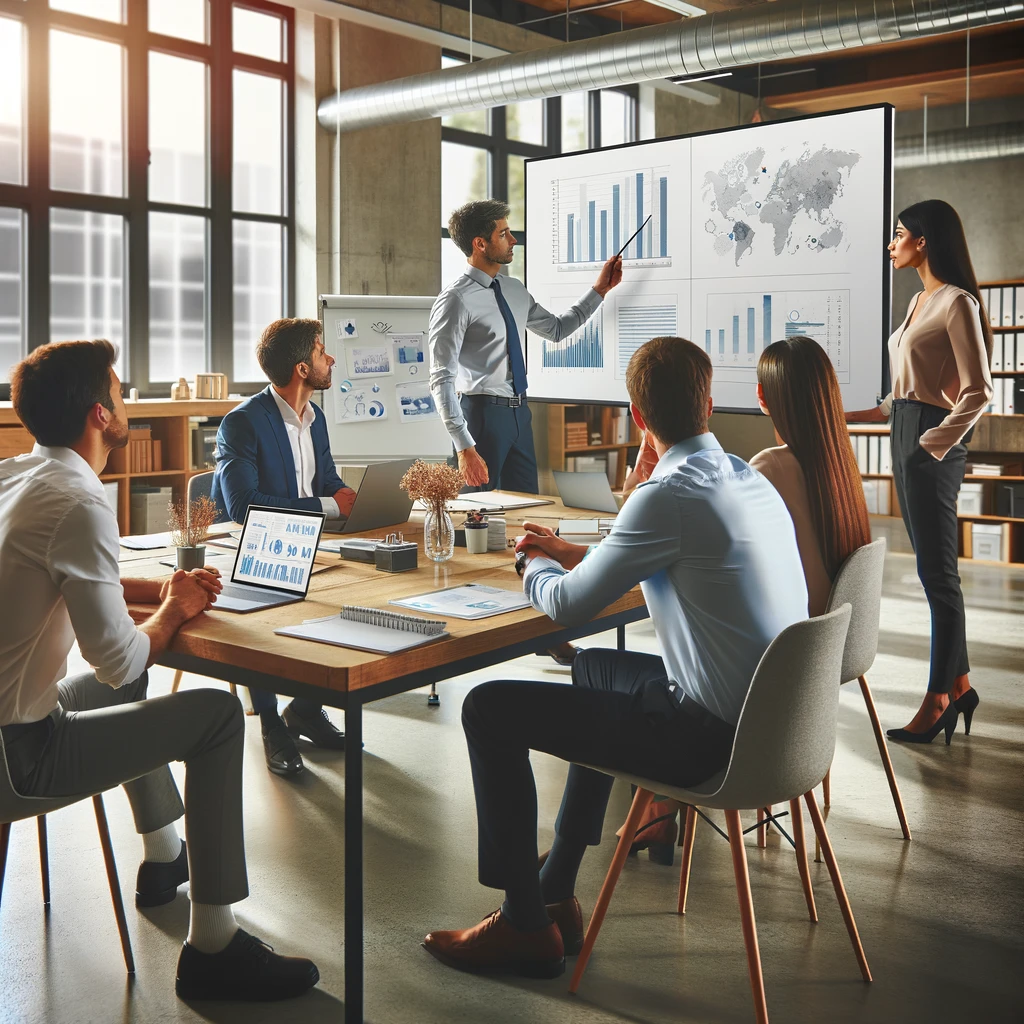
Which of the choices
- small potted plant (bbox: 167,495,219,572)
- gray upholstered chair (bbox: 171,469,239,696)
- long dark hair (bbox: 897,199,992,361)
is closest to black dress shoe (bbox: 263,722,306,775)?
gray upholstered chair (bbox: 171,469,239,696)

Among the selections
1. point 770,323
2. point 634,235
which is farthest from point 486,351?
point 770,323

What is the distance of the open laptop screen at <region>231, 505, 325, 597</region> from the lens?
254 cm

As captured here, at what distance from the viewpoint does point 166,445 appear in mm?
7207

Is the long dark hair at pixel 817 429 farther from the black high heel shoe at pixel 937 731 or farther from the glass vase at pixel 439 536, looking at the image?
the black high heel shoe at pixel 937 731

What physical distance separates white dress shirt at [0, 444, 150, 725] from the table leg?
1.45 ft

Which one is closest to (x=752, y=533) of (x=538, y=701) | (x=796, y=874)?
(x=538, y=701)

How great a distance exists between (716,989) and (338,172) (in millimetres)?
6870

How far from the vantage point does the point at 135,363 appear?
7.47m

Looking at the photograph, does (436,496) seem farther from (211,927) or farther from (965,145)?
(965,145)

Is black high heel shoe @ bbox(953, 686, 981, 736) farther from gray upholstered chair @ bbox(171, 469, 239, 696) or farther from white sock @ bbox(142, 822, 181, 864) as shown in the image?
white sock @ bbox(142, 822, 181, 864)

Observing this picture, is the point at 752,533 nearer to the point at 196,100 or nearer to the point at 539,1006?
the point at 539,1006

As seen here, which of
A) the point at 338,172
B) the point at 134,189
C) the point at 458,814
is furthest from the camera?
the point at 338,172

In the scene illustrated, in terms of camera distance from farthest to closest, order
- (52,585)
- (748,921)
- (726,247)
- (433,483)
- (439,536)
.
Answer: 1. (726,247)
2. (439,536)
3. (433,483)
4. (748,921)
5. (52,585)

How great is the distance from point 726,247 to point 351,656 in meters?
3.19
